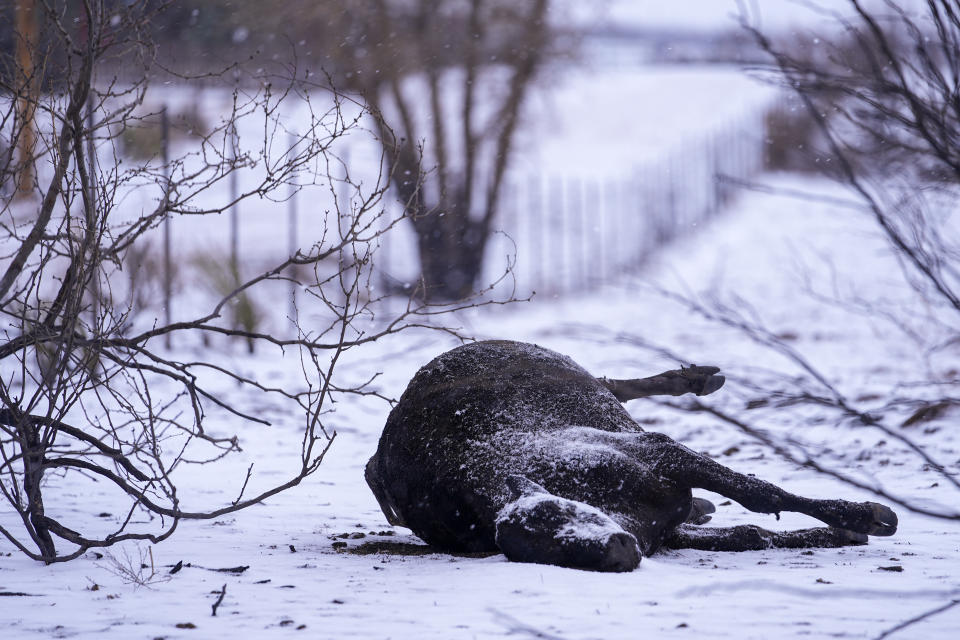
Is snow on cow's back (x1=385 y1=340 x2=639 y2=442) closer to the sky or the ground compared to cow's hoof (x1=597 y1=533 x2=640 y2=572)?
closer to the sky

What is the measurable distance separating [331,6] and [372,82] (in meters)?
1.12

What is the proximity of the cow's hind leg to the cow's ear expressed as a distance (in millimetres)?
653

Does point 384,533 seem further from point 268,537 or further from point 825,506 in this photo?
point 825,506

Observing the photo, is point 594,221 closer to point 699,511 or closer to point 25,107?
point 699,511

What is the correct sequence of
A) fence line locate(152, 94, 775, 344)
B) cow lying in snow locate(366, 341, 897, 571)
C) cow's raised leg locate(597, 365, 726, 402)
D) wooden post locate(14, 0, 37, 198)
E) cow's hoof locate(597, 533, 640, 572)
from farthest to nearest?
fence line locate(152, 94, 775, 344) < cow's raised leg locate(597, 365, 726, 402) < wooden post locate(14, 0, 37, 198) < cow lying in snow locate(366, 341, 897, 571) < cow's hoof locate(597, 533, 640, 572)

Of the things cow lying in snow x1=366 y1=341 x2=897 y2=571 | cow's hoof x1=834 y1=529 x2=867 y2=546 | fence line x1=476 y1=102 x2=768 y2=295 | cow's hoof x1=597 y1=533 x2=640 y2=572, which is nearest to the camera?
cow's hoof x1=597 y1=533 x2=640 y2=572

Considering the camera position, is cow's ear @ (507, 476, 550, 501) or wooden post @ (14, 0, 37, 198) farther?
wooden post @ (14, 0, 37, 198)

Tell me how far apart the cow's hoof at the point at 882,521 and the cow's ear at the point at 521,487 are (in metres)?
1.18

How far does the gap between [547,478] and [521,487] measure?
0.14 m

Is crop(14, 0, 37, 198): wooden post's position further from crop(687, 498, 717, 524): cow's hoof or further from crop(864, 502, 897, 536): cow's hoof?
crop(864, 502, 897, 536): cow's hoof

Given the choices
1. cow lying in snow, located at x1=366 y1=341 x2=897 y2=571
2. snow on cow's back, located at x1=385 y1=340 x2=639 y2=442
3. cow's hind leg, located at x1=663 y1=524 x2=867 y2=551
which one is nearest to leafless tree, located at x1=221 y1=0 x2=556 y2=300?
snow on cow's back, located at x1=385 y1=340 x2=639 y2=442

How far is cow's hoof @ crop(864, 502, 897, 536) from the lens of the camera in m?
3.41

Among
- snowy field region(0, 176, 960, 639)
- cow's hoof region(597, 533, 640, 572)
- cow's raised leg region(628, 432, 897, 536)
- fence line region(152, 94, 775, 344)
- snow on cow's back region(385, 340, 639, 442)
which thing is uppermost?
fence line region(152, 94, 775, 344)

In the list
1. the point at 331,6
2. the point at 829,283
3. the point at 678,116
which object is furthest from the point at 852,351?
the point at 678,116
